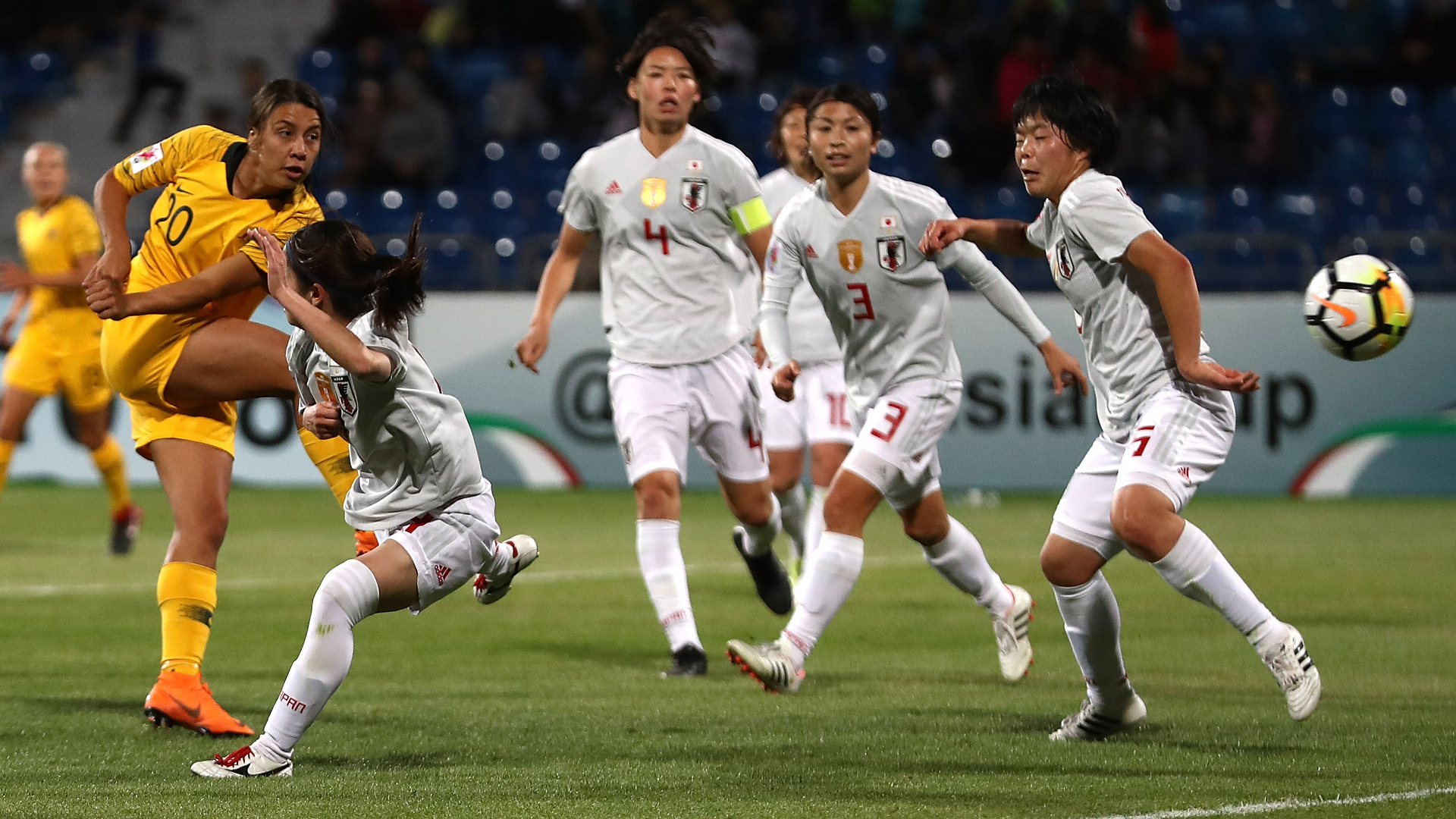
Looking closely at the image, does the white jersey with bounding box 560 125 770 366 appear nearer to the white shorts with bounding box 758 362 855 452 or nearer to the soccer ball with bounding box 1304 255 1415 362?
the white shorts with bounding box 758 362 855 452

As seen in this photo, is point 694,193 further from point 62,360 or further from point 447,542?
point 62,360

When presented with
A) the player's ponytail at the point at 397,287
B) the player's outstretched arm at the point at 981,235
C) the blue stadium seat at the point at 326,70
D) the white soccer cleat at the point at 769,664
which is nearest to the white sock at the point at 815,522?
the white soccer cleat at the point at 769,664

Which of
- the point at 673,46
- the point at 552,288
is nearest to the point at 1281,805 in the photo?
the point at 552,288

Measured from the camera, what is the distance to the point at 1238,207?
16.9 metres

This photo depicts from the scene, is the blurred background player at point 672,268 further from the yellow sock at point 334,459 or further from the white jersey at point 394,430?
the white jersey at point 394,430

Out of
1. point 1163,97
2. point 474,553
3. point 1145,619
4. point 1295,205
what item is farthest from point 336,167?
point 474,553

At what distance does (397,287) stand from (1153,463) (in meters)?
2.30

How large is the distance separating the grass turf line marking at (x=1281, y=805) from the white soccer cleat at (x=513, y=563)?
6.61 feet

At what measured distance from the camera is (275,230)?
240 inches

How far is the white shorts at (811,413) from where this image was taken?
29.9 feet

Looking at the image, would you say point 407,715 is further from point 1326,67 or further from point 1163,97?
point 1326,67

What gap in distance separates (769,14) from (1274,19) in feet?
17.1

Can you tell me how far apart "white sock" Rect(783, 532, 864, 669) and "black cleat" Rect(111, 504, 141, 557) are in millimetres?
6400

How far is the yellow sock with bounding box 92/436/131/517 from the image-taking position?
11.6 m
